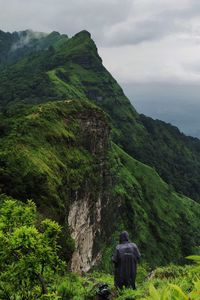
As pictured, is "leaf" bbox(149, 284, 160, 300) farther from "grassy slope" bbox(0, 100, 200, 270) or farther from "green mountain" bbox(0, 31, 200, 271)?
"grassy slope" bbox(0, 100, 200, 270)

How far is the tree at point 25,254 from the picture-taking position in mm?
11633

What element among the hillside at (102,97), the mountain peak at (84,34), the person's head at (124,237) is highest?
the mountain peak at (84,34)

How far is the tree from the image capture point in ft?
38.2

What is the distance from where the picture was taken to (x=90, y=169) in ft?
182

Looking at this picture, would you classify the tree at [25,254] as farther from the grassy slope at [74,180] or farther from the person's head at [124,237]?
the grassy slope at [74,180]

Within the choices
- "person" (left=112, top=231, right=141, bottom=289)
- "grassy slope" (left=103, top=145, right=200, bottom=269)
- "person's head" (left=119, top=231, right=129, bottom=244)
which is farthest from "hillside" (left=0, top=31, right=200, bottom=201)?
"person's head" (left=119, top=231, right=129, bottom=244)

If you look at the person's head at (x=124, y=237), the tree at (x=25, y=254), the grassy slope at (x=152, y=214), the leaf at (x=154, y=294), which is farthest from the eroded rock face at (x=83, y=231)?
the leaf at (x=154, y=294)

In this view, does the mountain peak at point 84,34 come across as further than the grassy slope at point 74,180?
Yes

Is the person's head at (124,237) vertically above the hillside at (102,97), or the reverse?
the hillside at (102,97)

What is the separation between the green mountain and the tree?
18.4 meters

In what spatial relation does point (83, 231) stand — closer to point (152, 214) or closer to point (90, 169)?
point (90, 169)

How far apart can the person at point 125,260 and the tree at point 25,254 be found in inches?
226

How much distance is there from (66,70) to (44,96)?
33.5 m

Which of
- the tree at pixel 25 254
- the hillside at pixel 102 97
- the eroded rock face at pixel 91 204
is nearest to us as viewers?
the tree at pixel 25 254
